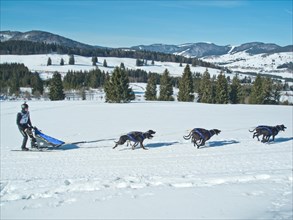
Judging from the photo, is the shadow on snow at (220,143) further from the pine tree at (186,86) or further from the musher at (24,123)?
the pine tree at (186,86)

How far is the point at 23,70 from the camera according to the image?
124 metres

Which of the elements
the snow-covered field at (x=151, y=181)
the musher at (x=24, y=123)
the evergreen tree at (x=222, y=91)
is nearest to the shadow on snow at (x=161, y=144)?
the snow-covered field at (x=151, y=181)

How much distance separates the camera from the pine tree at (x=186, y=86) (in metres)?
60.7

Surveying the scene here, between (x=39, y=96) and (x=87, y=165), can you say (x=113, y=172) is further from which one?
(x=39, y=96)

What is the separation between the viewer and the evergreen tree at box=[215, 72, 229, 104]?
58594 mm

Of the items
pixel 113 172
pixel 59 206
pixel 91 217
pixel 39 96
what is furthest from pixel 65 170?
pixel 39 96

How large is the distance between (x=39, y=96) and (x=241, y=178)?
80870 mm

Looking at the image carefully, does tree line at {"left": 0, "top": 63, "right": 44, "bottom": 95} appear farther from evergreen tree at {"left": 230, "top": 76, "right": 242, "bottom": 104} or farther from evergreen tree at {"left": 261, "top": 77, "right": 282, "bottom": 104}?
evergreen tree at {"left": 261, "top": 77, "right": 282, "bottom": 104}

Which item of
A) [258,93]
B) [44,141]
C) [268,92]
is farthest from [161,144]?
[268,92]

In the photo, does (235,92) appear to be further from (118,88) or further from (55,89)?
(55,89)

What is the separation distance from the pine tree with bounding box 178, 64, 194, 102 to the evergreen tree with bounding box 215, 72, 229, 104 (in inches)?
204

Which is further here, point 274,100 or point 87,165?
point 274,100

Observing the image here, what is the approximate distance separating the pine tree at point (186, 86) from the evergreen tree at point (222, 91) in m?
5.18

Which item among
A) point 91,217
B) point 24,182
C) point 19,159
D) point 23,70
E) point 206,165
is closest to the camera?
point 91,217
